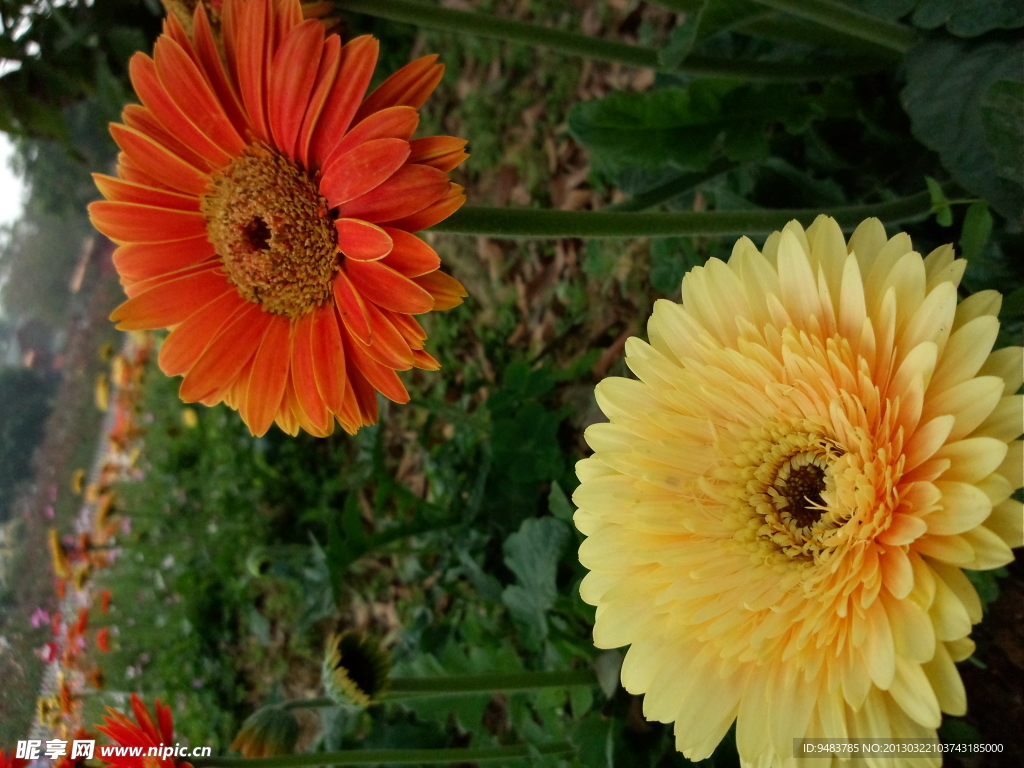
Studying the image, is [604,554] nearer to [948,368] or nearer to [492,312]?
[948,368]

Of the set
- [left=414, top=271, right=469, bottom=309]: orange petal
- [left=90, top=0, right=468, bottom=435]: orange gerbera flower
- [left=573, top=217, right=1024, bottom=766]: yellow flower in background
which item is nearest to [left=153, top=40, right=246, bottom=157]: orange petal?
[left=90, top=0, right=468, bottom=435]: orange gerbera flower

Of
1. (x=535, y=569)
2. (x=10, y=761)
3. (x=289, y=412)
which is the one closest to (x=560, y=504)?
(x=535, y=569)

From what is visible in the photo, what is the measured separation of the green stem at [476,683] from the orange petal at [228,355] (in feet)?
1.03

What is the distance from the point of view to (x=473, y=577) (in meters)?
1.00

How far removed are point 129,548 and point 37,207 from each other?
75cm

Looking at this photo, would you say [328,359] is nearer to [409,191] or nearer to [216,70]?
[409,191]

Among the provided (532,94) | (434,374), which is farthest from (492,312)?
(532,94)

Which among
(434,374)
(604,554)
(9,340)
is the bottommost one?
(604,554)

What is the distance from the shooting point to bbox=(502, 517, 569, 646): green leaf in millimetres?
830

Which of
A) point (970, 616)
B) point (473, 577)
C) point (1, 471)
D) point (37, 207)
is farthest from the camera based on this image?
point (37, 207)

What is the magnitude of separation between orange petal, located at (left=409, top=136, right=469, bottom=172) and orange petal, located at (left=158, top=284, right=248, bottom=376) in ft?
Result: 0.74

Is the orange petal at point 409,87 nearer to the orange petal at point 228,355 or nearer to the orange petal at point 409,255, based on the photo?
the orange petal at point 409,255

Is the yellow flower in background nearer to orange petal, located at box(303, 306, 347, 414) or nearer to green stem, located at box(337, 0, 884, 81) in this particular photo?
orange petal, located at box(303, 306, 347, 414)

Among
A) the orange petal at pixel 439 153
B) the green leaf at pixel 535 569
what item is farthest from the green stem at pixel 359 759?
the orange petal at pixel 439 153
